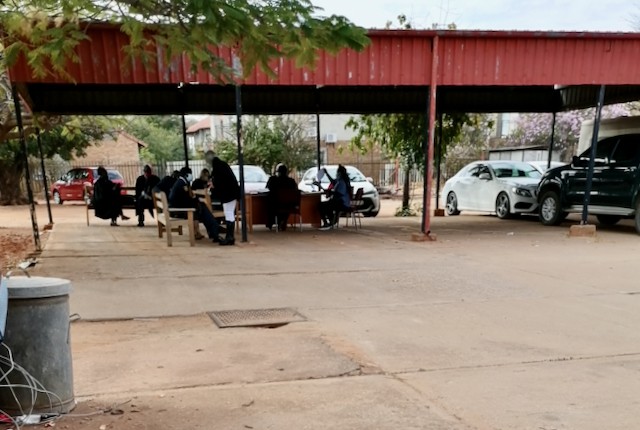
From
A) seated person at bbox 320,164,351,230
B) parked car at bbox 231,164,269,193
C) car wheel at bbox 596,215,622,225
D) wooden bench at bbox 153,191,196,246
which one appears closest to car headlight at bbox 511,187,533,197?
car wheel at bbox 596,215,622,225

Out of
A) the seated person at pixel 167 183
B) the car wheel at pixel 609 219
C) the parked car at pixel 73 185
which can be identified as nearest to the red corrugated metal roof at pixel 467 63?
the seated person at pixel 167 183

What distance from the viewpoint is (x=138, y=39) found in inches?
249

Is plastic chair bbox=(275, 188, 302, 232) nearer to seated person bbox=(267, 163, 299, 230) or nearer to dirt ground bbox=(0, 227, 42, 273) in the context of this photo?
seated person bbox=(267, 163, 299, 230)

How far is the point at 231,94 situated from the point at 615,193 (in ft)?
33.0

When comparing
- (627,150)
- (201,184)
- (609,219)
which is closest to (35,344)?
(201,184)

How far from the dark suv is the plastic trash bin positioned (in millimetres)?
11005

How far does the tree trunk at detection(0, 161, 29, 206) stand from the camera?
24594mm

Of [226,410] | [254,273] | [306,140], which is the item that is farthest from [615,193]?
[306,140]

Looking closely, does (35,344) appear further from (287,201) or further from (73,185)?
(73,185)

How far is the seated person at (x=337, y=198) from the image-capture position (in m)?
12.3

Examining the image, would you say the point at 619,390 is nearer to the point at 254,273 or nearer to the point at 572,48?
the point at 254,273

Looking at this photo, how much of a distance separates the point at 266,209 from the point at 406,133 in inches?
286

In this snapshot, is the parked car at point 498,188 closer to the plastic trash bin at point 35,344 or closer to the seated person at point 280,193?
the seated person at point 280,193

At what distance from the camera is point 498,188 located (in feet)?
49.9
